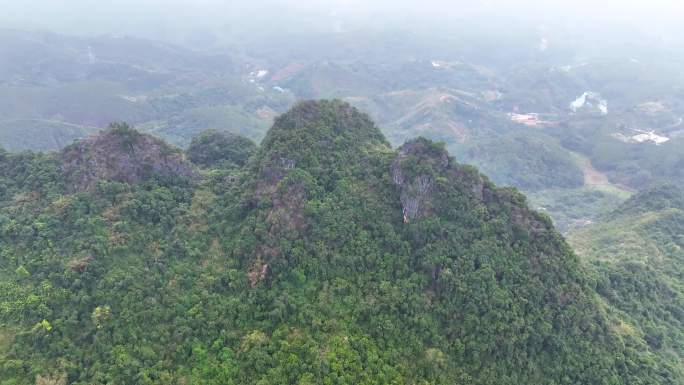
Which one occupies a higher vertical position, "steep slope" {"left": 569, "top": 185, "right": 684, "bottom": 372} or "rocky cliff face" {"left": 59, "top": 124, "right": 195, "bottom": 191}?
"rocky cliff face" {"left": 59, "top": 124, "right": 195, "bottom": 191}

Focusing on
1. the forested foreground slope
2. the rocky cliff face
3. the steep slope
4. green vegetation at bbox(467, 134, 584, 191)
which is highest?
the rocky cliff face

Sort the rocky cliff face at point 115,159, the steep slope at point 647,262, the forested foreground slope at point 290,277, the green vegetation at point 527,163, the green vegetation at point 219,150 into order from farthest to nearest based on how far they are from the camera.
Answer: the green vegetation at point 527,163
the green vegetation at point 219,150
the steep slope at point 647,262
the rocky cliff face at point 115,159
the forested foreground slope at point 290,277

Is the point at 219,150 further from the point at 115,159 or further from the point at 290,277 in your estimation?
the point at 290,277

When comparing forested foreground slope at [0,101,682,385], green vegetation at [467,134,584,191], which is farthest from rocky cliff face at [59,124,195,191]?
green vegetation at [467,134,584,191]

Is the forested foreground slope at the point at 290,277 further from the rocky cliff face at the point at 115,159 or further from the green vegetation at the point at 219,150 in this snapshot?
the green vegetation at the point at 219,150

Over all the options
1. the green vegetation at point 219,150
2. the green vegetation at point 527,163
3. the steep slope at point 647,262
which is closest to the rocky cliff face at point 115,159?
the green vegetation at point 219,150

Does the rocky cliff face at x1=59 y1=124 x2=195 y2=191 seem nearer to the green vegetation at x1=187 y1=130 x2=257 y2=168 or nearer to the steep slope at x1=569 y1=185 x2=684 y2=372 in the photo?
the green vegetation at x1=187 y1=130 x2=257 y2=168
